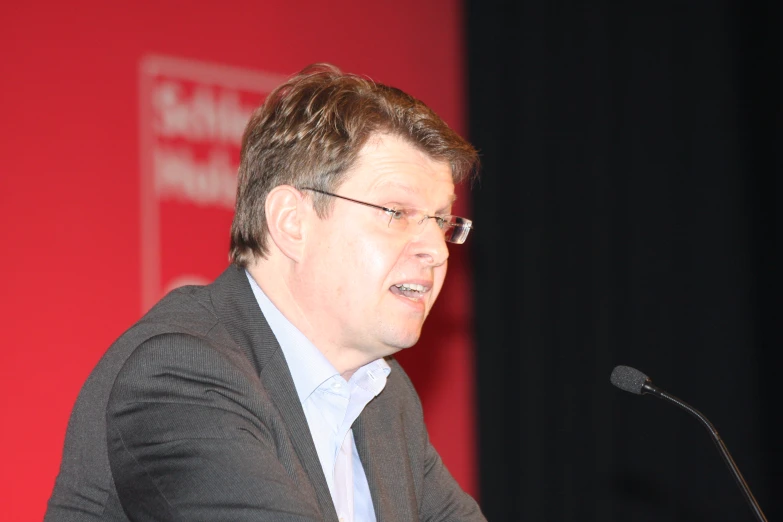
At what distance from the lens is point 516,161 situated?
16.9 feet

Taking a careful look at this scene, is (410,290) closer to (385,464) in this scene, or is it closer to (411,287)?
(411,287)

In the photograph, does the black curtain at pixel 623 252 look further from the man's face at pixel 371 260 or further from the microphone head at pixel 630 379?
the microphone head at pixel 630 379

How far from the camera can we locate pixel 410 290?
214 centimetres

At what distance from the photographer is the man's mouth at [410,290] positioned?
2115mm

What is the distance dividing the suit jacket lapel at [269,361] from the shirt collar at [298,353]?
0.27ft

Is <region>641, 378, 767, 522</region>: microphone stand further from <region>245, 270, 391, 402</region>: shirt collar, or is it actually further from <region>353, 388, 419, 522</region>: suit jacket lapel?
<region>245, 270, 391, 402</region>: shirt collar

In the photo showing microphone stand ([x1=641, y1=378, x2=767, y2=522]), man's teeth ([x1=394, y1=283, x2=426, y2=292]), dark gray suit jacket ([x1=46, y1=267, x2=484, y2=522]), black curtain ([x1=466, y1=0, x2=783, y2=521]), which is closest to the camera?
dark gray suit jacket ([x1=46, y1=267, x2=484, y2=522])

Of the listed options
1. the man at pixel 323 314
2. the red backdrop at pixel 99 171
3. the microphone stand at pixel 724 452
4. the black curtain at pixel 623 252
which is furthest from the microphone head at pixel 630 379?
the black curtain at pixel 623 252

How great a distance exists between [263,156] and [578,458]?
339 centimetres

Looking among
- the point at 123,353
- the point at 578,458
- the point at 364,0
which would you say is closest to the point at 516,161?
the point at 364,0

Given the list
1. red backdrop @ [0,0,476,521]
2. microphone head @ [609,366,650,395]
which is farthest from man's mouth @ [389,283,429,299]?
red backdrop @ [0,0,476,521]

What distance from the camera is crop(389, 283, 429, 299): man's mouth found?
2.12m

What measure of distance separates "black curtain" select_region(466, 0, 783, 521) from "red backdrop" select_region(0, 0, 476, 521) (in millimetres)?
1662

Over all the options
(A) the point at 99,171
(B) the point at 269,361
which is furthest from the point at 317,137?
(A) the point at 99,171
